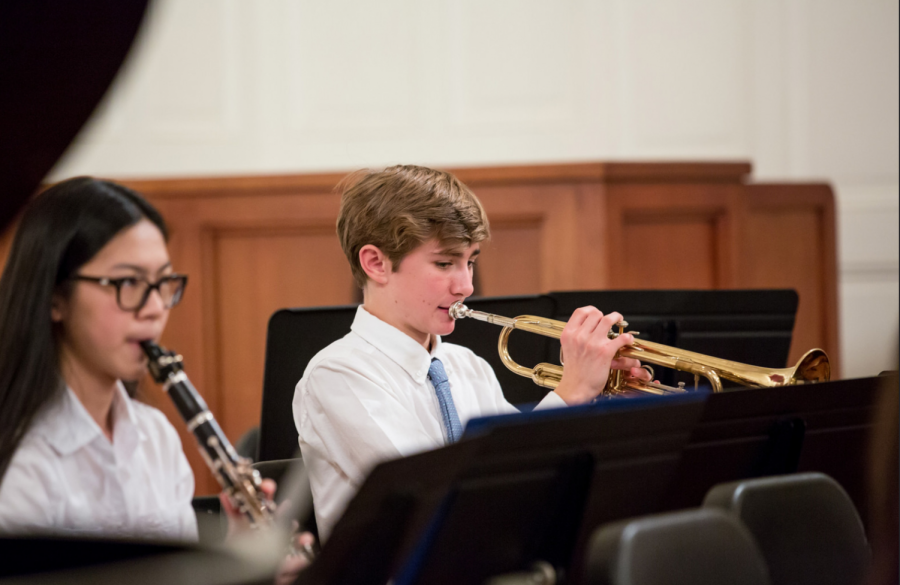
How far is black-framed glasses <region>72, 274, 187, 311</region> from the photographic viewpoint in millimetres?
1138

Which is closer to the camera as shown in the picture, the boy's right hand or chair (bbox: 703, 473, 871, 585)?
chair (bbox: 703, 473, 871, 585)

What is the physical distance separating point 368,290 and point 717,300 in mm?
875

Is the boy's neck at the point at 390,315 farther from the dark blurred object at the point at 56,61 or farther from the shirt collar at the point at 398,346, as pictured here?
the dark blurred object at the point at 56,61

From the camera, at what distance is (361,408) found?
64.8 inches

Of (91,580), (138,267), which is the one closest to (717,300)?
(138,267)

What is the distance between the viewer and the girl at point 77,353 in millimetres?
1116

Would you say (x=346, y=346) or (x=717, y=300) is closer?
(x=346, y=346)

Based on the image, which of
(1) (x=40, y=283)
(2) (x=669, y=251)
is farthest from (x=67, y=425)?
(2) (x=669, y=251)

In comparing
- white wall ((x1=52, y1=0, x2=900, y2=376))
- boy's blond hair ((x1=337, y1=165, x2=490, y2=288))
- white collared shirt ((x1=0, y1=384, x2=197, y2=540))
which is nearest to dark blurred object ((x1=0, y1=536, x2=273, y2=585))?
white collared shirt ((x1=0, y1=384, x2=197, y2=540))

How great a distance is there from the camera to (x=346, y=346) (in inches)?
69.7

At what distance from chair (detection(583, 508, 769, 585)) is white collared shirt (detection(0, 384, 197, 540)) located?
54 cm

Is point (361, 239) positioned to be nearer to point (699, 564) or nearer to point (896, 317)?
point (699, 564)

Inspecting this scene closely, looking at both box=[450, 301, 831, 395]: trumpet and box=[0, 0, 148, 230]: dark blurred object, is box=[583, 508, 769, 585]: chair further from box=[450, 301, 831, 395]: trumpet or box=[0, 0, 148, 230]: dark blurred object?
box=[0, 0, 148, 230]: dark blurred object

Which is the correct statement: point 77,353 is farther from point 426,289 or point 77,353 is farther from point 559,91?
point 559,91
